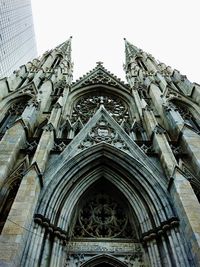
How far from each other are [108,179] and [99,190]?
65 cm

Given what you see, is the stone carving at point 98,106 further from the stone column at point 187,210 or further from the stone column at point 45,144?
the stone column at point 187,210

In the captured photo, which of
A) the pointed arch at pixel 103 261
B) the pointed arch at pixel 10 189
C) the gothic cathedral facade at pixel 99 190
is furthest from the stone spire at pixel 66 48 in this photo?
the pointed arch at pixel 103 261

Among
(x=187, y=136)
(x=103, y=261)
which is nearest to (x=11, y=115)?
(x=187, y=136)

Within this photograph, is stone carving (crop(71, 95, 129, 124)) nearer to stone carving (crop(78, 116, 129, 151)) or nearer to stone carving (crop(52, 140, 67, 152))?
stone carving (crop(78, 116, 129, 151))

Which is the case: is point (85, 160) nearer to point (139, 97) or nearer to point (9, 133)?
point (9, 133)

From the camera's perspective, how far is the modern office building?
2972cm

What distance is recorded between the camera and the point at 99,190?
10.8 meters

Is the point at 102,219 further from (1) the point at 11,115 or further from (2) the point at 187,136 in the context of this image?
(1) the point at 11,115

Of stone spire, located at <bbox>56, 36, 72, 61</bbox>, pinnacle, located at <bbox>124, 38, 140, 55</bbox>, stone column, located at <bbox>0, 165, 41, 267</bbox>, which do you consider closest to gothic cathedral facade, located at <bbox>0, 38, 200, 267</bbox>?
stone column, located at <bbox>0, 165, 41, 267</bbox>

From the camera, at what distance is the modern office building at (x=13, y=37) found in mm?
29719

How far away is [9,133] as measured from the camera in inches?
423

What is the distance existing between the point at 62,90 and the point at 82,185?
372 inches

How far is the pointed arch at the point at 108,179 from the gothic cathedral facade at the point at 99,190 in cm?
4

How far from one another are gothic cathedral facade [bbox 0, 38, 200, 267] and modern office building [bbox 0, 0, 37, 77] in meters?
16.9
